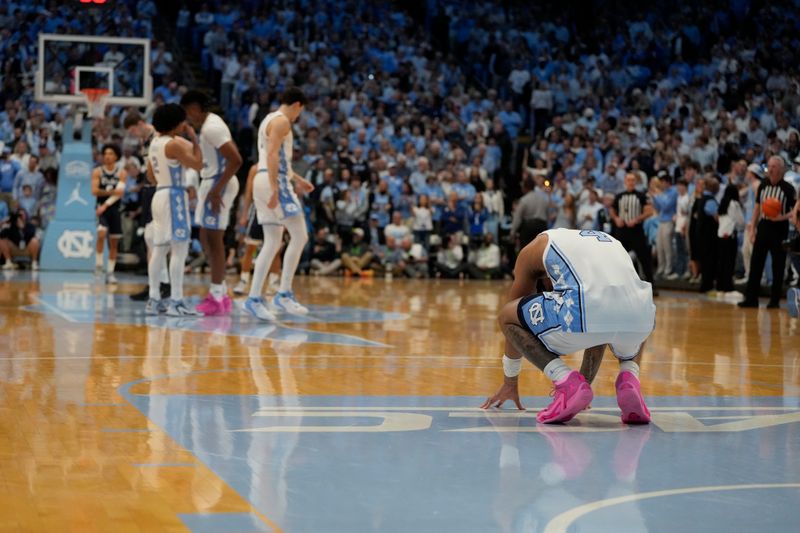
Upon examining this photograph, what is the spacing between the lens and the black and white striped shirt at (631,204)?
54.4 feet

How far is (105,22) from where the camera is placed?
25047mm

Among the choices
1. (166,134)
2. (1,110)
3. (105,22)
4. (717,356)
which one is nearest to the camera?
(717,356)

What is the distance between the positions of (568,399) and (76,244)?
50.7ft

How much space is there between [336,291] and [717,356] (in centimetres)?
765

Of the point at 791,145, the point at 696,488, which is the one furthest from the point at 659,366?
the point at 791,145

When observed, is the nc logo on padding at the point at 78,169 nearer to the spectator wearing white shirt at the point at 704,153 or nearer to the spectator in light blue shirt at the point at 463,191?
the spectator in light blue shirt at the point at 463,191

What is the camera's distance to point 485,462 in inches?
168

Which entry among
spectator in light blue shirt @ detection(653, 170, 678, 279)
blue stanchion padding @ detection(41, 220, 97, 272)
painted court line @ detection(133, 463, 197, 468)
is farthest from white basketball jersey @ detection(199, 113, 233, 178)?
spectator in light blue shirt @ detection(653, 170, 678, 279)

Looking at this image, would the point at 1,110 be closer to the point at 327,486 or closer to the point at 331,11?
the point at 331,11

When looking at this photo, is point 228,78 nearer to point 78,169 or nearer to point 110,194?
point 78,169

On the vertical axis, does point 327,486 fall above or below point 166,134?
below

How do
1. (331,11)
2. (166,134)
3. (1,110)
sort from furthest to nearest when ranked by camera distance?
(331,11)
(1,110)
(166,134)

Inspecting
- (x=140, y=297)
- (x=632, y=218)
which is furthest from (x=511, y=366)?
(x=632, y=218)

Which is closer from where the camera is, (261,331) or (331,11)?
(261,331)
